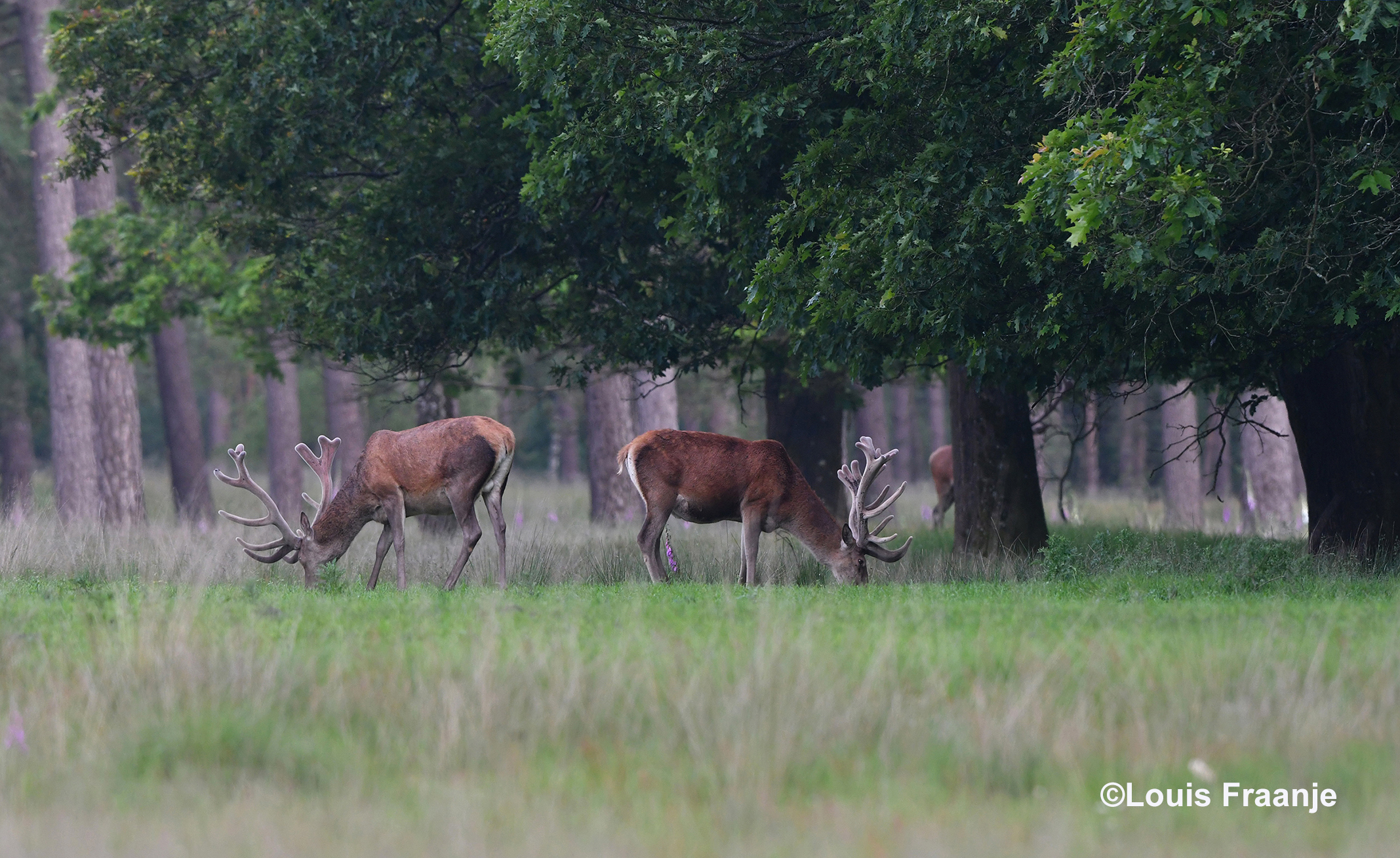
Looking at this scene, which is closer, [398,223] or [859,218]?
[859,218]

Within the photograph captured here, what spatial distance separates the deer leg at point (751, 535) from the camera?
12.9m

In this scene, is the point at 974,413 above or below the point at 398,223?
below

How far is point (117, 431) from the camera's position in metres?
24.2

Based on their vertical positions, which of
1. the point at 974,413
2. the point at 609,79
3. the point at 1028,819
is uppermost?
the point at 609,79

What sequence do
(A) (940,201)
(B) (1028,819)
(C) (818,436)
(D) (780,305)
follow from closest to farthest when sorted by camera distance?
(B) (1028,819)
(A) (940,201)
(D) (780,305)
(C) (818,436)

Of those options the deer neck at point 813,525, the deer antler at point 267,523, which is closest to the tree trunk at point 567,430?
the deer neck at point 813,525

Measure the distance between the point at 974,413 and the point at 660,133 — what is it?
488cm

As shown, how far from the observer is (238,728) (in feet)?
21.5

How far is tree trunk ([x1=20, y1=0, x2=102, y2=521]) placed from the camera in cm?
2536

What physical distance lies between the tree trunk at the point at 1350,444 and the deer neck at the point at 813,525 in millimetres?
4494

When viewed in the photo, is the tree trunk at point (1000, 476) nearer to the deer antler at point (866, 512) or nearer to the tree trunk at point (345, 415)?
the deer antler at point (866, 512)

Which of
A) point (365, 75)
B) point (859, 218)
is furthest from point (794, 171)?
point (365, 75)

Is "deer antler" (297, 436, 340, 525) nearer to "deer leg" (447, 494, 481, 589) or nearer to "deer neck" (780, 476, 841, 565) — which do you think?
"deer leg" (447, 494, 481, 589)

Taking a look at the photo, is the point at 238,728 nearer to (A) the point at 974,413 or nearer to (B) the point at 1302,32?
(B) the point at 1302,32
